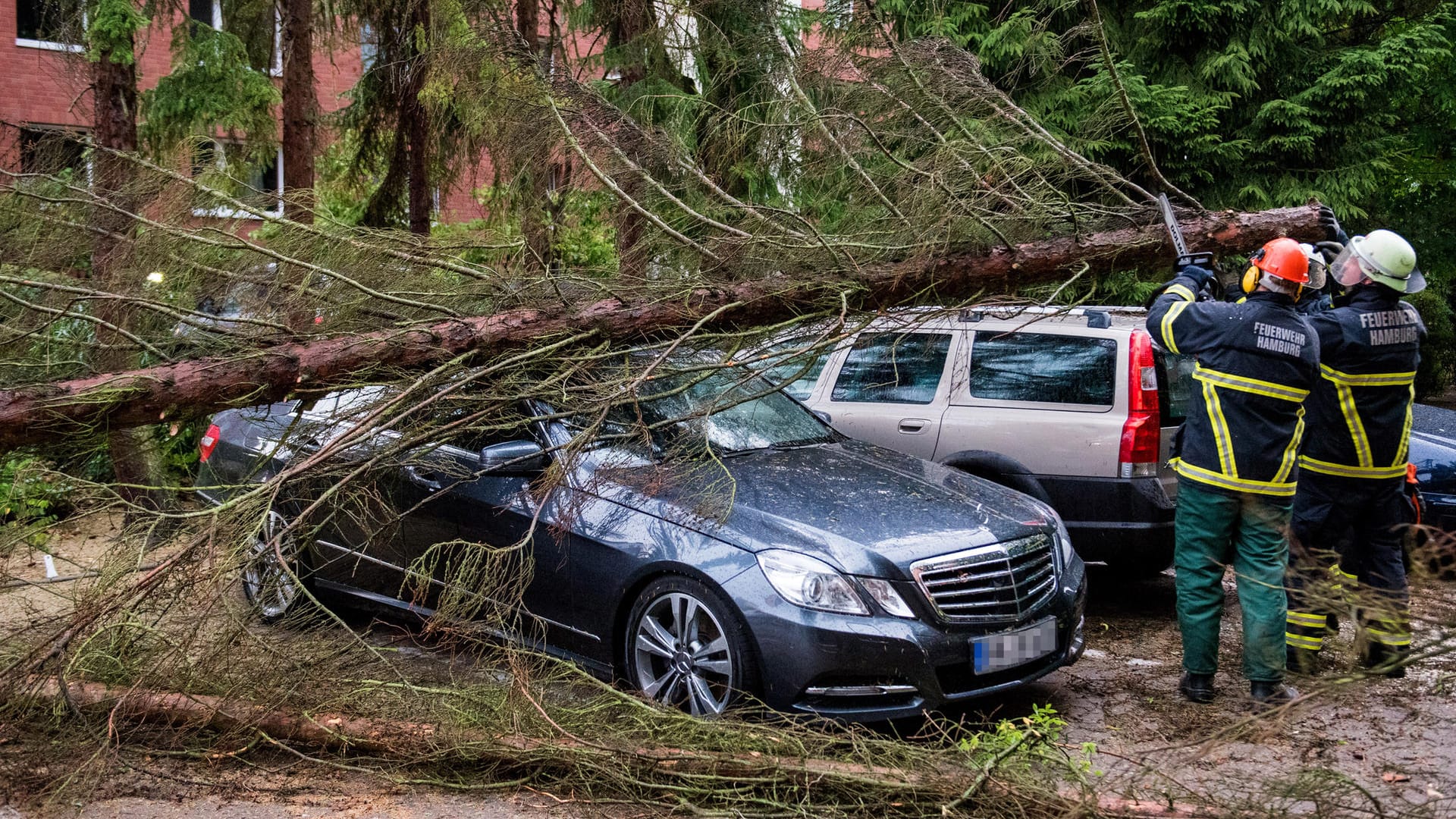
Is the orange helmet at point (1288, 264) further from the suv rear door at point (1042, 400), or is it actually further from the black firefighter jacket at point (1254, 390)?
the suv rear door at point (1042, 400)

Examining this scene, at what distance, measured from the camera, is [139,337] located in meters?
5.19

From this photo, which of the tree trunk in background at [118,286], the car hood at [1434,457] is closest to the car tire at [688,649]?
the tree trunk in background at [118,286]

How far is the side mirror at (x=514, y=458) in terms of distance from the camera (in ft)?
16.3

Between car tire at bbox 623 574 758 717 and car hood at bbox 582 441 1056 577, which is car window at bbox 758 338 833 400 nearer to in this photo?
car hood at bbox 582 441 1056 577

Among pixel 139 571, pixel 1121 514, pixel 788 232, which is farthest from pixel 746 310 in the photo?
pixel 139 571

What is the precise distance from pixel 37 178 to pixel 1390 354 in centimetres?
649

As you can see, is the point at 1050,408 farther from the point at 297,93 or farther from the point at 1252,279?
the point at 297,93

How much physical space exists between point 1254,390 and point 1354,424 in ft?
2.78

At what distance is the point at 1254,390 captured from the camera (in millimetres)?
4801

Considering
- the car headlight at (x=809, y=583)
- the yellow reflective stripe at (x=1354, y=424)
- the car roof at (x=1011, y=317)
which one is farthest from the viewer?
the car roof at (x=1011, y=317)

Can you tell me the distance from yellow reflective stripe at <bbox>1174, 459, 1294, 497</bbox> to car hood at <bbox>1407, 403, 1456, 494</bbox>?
2.55m

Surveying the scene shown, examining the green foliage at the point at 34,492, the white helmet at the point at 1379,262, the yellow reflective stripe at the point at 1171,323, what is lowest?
the green foliage at the point at 34,492

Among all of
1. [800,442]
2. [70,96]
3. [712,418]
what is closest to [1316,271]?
[800,442]

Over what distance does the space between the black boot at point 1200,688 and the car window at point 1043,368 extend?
1662mm
